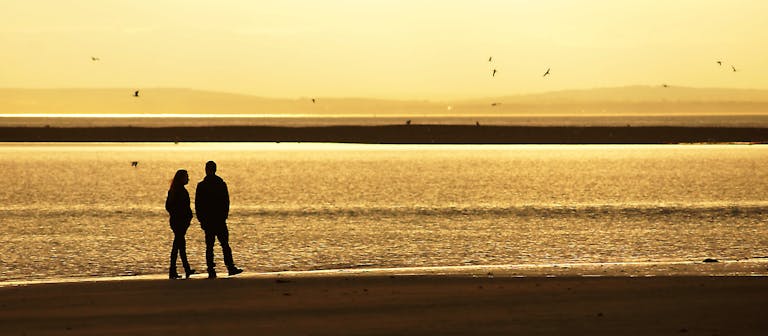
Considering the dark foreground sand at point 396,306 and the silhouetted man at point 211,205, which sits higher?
the silhouetted man at point 211,205

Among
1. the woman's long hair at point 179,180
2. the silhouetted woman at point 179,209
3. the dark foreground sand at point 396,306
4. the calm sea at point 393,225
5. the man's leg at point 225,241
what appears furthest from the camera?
the calm sea at point 393,225

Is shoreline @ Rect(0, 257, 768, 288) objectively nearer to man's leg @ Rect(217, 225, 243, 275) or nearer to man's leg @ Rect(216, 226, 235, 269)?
man's leg @ Rect(217, 225, 243, 275)

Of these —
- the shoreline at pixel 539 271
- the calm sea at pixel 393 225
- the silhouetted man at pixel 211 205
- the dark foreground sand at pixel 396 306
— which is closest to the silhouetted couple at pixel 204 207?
the silhouetted man at pixel 211 205

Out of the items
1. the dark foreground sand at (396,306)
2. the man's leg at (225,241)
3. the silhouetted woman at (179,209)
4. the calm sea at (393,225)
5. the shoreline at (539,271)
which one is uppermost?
the silhouetted woman at (179,209)

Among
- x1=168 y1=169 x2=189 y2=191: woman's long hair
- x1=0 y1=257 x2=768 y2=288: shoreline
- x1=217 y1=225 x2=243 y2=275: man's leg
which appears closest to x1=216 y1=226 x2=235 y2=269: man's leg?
x1=217 y1=225 x2=243 y2=275: man's leg

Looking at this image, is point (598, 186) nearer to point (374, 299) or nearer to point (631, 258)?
point (631, 258)

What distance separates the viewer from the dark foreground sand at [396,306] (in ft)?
44.4

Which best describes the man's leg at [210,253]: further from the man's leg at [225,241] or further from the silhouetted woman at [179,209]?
the silhouetted woman at [179,209]

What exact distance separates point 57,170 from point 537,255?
7952cm

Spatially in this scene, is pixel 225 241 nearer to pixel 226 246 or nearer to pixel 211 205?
pixel 226 246

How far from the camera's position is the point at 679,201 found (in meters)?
52.0

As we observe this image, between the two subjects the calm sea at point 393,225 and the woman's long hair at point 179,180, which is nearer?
the woman's long hair at point 179,180

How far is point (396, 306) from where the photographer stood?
Result: 50.6 feet

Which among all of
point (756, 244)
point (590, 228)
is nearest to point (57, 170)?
point (590, 228)
